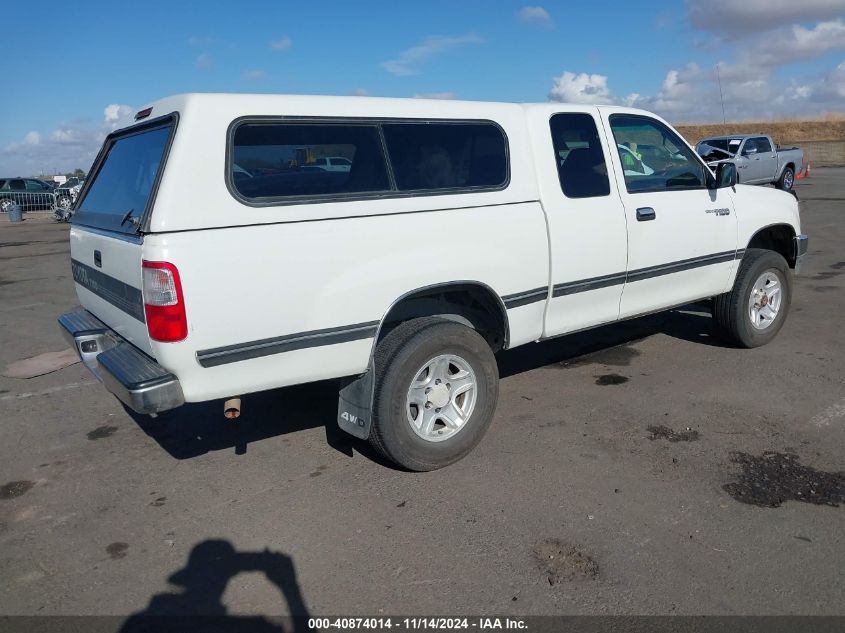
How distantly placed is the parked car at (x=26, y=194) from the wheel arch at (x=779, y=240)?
3032cm

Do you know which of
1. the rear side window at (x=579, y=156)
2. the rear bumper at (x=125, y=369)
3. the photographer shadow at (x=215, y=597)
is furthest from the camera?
the rear side window at (x=579, y=156)

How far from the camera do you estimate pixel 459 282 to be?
393cm

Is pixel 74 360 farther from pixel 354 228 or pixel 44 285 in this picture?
pixel 44 285

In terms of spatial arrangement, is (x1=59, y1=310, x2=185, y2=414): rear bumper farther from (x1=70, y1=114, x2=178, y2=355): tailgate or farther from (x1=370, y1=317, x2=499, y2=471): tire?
→ (x1=370, y1=317, x2=499, y2=471): tire

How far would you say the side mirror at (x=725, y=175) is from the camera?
526 centimetres

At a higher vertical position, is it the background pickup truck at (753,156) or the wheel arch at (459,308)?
the background pickup truck at (753,156)

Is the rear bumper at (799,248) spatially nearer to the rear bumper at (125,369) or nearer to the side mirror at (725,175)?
the side mirror at (725,175)

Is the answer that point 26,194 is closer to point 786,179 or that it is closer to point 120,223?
point 786,179

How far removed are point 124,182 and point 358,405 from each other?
1.88 meters

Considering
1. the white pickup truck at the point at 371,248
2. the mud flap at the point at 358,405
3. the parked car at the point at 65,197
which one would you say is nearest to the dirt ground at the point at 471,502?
the mud flap at the point at 358,405

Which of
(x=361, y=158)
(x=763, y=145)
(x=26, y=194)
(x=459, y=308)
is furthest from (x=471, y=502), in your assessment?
(x=26, y=194)

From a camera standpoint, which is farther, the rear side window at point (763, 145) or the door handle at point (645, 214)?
the rear side window at point (763, 145)

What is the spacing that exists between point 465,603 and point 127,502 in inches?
80.5

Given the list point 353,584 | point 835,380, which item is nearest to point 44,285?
point 353,584
